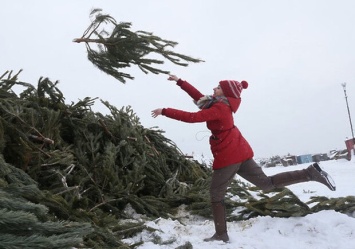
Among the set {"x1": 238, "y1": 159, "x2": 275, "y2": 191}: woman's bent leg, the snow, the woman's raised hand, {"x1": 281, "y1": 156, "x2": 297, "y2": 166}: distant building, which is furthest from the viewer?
{"x1": 281, "y1": 156, "x2": 297, "y2": 166}: distant building

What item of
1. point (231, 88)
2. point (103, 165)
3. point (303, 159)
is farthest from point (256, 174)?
point (303, 159)

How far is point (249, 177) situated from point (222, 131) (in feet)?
1.95

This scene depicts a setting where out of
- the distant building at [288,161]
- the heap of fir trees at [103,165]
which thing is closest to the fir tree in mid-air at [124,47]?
the heap of fir trees at [103,165]

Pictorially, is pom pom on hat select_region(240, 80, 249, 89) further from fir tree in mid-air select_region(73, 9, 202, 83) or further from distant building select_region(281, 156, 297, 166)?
distant building select_region(281, 156, 297, 166)

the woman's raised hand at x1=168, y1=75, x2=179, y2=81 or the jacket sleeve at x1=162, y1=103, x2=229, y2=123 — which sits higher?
the woman's raised hand at x1=168, y1=75, x2=179, y2=81

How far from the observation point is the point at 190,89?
4.67 metres

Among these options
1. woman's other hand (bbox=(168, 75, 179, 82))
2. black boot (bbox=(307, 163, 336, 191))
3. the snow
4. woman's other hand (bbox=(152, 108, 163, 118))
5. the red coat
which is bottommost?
the snow

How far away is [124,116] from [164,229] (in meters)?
2.86

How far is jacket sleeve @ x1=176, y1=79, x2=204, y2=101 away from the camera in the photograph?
15.2 feet

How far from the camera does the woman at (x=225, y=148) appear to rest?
13.0ft

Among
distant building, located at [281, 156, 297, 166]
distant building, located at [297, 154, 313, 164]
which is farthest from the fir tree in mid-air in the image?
distant building, located at [297, 154, 313, 164]

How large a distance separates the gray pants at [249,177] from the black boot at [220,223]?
0.22 feet

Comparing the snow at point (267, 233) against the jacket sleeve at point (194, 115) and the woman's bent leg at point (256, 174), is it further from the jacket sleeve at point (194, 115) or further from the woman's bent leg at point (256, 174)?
the jacket sleeve at point (194, 115)

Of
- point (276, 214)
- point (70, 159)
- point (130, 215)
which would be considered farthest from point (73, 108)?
point (276, 214)
